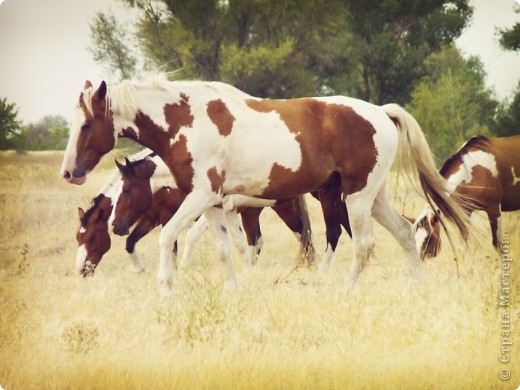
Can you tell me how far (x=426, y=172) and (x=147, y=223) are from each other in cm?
352

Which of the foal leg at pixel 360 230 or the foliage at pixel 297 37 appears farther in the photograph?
the foal leg at pixel 360 230

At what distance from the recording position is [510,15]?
22.4 ft

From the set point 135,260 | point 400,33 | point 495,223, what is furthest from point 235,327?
point 135,260

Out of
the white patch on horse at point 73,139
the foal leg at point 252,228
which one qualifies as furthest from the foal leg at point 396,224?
the white patch on horse at point 73,139

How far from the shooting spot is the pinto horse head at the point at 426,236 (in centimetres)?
881

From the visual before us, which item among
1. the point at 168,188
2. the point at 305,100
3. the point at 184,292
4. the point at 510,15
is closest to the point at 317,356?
the point at 184,292

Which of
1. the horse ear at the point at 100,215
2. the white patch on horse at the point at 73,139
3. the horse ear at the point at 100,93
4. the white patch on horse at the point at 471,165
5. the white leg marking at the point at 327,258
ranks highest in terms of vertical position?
the horse ear at the point at 100,93

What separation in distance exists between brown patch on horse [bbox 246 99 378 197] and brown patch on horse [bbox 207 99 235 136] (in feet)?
0.71

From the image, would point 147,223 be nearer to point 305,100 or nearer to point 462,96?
point 305,100

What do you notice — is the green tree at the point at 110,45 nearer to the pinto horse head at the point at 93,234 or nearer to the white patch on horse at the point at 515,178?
the pinto horse head at the point at 93,234

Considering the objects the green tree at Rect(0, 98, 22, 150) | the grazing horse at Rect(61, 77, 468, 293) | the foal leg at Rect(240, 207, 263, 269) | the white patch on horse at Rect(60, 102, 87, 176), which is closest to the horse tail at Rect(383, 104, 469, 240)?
the grazing horse at Rect(61, 77, 468, 293)

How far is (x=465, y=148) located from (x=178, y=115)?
115 inches

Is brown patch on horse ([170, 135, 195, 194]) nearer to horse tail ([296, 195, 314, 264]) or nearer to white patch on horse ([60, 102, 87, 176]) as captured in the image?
white patch on horse ([60, 102, 87, 176])

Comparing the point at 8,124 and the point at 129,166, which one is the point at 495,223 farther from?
the point at 8,124
